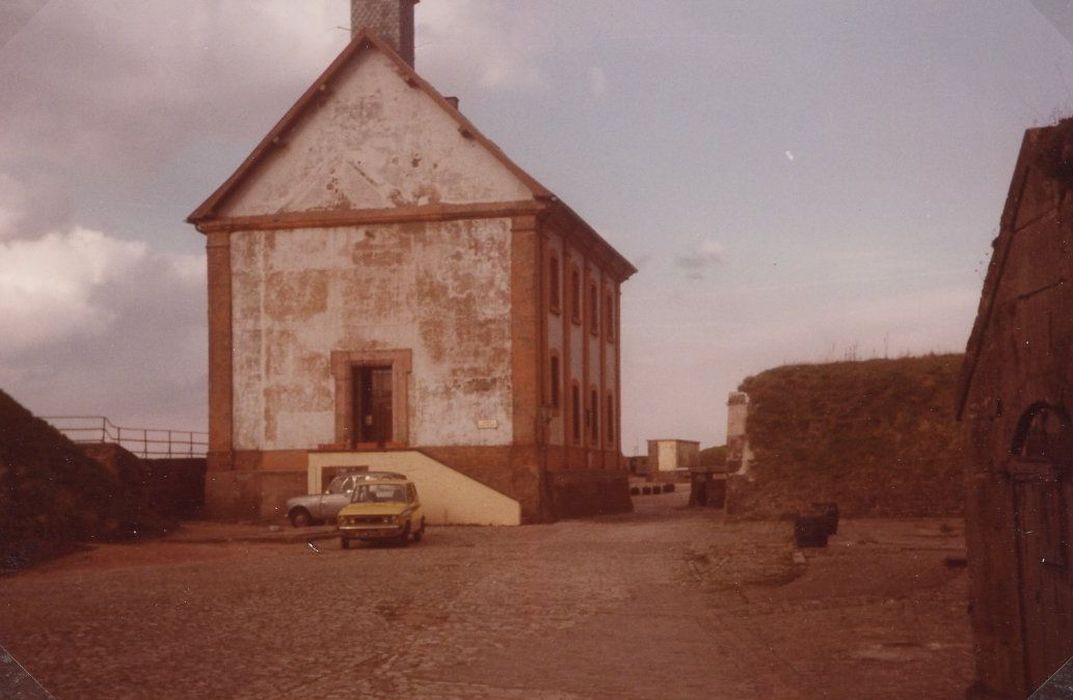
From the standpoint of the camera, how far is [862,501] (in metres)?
29.1

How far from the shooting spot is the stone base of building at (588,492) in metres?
33.1

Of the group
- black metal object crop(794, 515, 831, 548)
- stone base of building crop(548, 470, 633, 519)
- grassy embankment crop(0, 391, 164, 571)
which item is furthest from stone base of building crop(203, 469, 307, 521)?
black metal object crop(794, 515, 831, 548)

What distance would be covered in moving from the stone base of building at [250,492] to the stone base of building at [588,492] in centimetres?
678

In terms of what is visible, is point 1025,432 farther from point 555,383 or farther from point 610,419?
point 610,419

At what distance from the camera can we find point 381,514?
79.4ft

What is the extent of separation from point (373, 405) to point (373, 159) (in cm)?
670

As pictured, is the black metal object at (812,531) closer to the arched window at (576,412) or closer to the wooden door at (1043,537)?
the wooden door at (1043,537)

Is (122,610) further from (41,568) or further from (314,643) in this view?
(41,568)

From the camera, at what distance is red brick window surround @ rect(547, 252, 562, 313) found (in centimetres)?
3391

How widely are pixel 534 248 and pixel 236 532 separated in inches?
409

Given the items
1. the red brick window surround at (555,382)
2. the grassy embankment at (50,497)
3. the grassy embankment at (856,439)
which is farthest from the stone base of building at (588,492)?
the grassy embankment at (50,497)

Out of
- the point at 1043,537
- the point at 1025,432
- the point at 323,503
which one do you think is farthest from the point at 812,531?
the point at 323,503

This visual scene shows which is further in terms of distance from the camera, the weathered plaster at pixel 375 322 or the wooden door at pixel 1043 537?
the weathered plaster at pixel 375 322

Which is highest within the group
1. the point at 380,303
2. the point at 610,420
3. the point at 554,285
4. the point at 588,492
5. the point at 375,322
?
the point at 554,285
